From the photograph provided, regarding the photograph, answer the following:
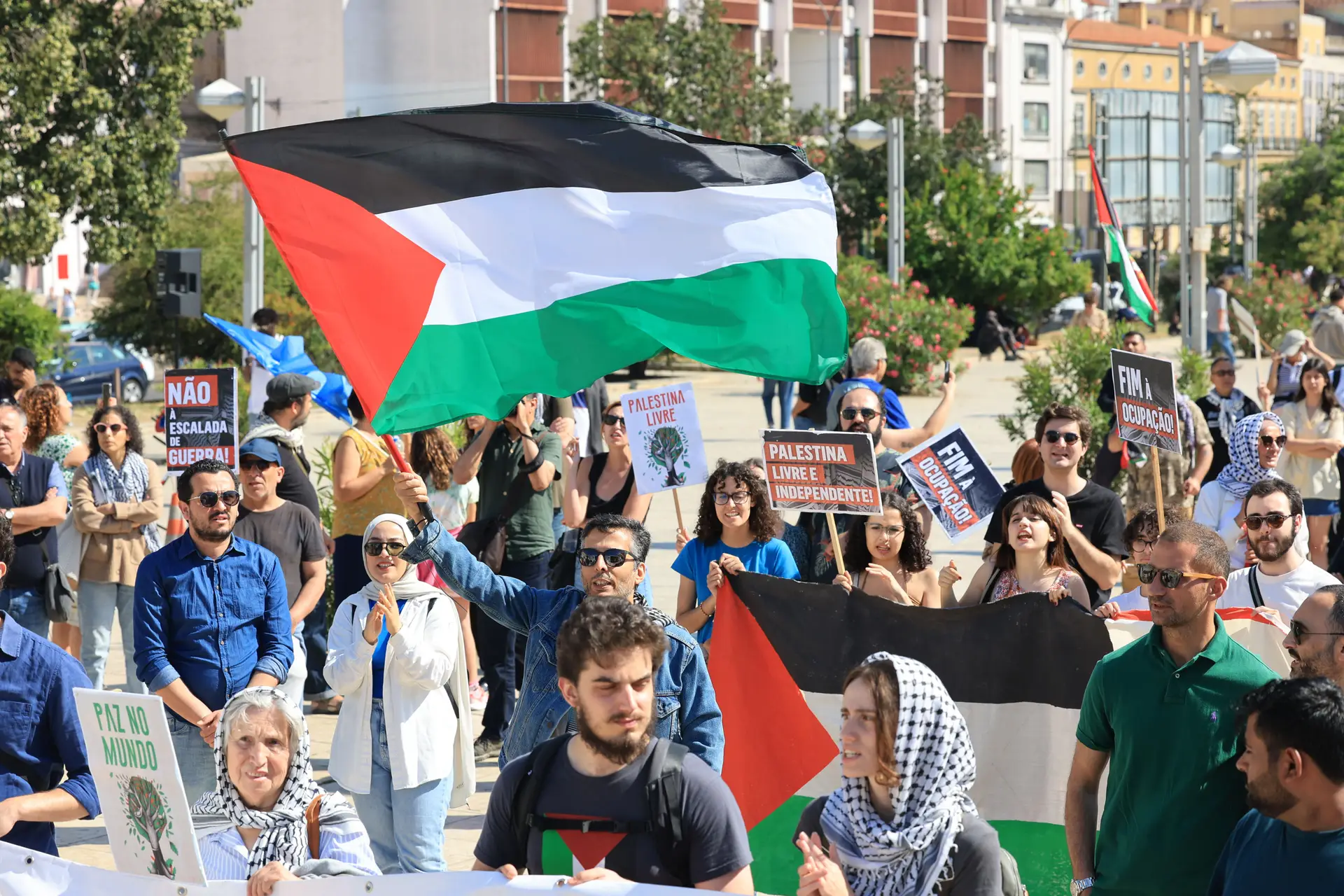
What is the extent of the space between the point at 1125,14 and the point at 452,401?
377ft

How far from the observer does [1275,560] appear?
654 cm

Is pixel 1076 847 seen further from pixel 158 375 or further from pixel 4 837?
pixel 158 375

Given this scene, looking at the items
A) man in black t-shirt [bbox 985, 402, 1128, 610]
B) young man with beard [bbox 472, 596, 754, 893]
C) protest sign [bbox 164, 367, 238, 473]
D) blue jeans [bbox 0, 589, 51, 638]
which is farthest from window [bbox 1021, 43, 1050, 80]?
young man with beard [bbox 472, 596, 754, 893]

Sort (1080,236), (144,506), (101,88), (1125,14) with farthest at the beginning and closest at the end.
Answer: (1125,14) → (1080,236) → (101,88) → (144,506)

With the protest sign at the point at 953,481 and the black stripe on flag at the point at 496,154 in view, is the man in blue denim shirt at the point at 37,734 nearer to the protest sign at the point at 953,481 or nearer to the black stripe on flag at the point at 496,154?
the black stripe on flag at the point at 496,154

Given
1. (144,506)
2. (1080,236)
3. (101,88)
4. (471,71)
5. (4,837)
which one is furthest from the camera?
(1080,236)

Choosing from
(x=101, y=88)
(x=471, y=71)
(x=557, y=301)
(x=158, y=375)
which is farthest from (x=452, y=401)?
(x=471, y=71)

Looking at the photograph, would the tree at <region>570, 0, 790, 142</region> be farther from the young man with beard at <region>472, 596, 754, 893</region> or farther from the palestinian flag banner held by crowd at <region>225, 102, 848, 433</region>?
the young man with beard at <region>472, 596, 754, 893</region>

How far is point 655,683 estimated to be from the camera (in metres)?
5.04

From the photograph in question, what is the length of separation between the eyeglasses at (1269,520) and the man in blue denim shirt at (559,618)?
236cm

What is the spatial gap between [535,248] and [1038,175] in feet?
274

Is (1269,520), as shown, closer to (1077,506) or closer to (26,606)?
(1077,506)

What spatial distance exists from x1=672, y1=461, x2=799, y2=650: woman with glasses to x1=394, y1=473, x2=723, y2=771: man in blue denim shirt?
1.52 m

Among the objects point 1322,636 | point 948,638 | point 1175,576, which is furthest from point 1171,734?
point 948,638
